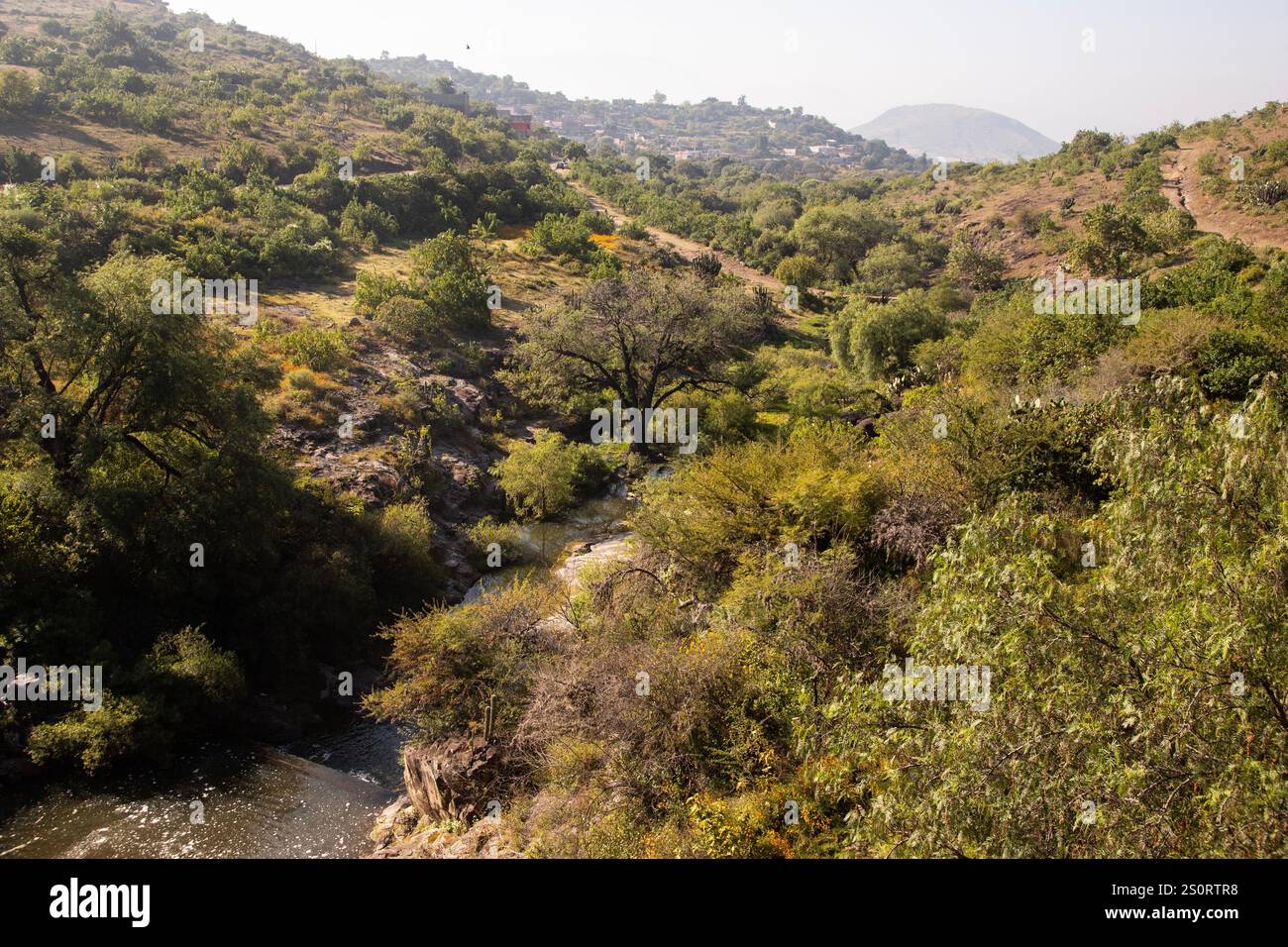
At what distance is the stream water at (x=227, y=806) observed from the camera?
12.7m

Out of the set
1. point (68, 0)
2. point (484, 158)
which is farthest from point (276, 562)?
Answer: point (68, 0)

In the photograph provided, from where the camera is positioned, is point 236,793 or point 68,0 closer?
point 236,793

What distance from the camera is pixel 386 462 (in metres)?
24.5

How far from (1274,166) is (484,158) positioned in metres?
67.0

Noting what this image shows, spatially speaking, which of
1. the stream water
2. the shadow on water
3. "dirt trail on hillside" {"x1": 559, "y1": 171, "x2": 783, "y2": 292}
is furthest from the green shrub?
"dirt trail on hillside" {"x1": 559, "y1": 171, "x2": 783, "y2": 292}

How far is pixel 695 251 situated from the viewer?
206 ft

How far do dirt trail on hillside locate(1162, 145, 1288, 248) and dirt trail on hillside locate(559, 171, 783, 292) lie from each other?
1114 inches

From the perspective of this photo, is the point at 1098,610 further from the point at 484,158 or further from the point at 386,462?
the point at 484,158

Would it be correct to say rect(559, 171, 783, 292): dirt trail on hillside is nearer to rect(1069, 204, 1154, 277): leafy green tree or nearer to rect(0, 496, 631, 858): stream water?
rect(1069, 204, 1154, 277): leafy green tree

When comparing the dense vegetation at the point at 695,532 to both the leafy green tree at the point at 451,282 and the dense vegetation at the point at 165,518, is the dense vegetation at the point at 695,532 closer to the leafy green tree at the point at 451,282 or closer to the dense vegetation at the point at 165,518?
the dense vegetation at the point at 165,518

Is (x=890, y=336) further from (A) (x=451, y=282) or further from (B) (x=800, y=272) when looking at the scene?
(B) (x=800, y=272)

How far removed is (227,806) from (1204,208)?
2630 inches
